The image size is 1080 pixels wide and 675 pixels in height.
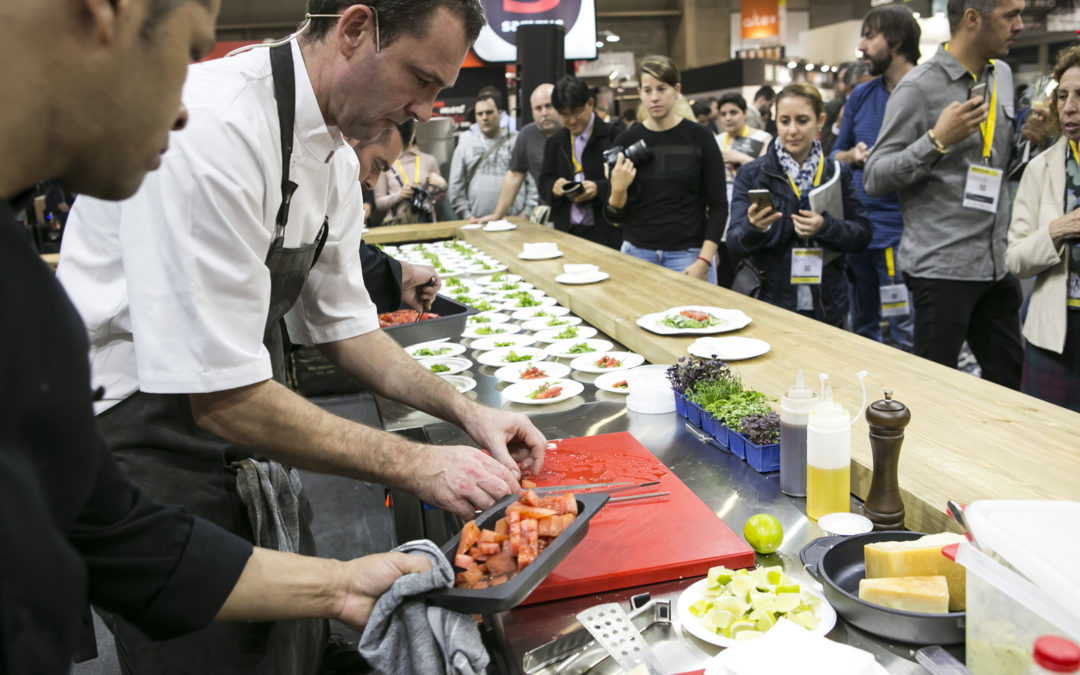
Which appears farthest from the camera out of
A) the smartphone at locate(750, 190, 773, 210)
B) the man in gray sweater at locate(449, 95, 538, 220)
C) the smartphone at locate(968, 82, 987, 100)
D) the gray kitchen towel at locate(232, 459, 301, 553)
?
the man in gray sweater at locate(449, 95, 538, 220)

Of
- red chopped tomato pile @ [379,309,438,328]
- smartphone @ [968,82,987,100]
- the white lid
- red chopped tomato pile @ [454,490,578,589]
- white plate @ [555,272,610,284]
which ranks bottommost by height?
red chopped tomato pile @ [379,309,438,328]

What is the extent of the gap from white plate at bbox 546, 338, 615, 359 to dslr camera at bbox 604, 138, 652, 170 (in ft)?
6.75

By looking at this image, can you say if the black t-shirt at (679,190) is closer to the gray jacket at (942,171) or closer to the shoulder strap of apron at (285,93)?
the gray jacket at (942,171)

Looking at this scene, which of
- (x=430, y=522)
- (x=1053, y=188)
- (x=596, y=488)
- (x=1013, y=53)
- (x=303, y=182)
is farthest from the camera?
(x=1013, y=53)

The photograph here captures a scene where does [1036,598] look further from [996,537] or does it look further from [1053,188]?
[1053,188]

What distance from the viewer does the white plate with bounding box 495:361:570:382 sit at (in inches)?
103

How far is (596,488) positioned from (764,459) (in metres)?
0.40

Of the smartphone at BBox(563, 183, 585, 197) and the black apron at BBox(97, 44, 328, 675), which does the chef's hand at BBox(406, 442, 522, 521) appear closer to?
the black apron at BBox(97, 44, 328, 675)

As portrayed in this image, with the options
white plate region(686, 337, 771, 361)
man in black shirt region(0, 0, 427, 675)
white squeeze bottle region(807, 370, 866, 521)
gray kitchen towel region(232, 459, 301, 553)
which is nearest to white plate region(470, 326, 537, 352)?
white plate region(686, 337, 771, 361)

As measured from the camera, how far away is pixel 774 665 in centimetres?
103

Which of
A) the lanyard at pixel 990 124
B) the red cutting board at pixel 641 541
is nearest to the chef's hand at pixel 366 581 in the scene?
the red cutting board at pixel 641 541

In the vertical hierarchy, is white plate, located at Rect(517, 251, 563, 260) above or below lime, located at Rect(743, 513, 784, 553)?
above

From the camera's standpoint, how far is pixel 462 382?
2627 mm

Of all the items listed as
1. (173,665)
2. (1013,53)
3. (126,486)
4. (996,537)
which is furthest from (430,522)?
(1013,53)
